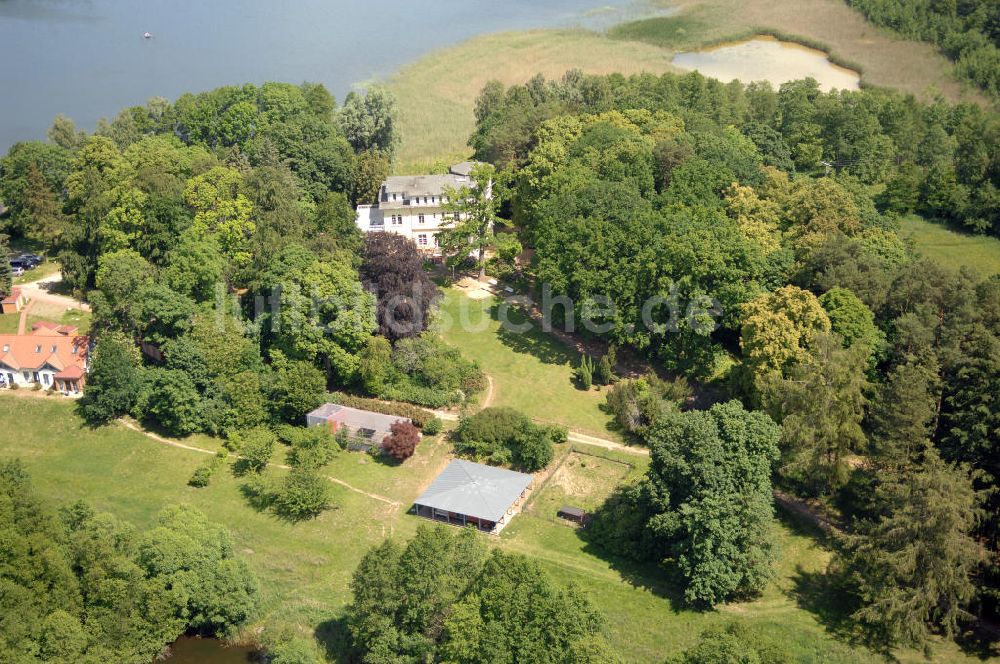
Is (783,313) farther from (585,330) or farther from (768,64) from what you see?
(768,64)

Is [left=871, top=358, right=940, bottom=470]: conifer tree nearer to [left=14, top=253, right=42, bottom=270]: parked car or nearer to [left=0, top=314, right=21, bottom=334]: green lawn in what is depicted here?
[left=0, top=314, right=21, bottom=334]: green lawn

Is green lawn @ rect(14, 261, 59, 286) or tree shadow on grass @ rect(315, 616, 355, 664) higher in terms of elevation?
green lawn @ rect(14, 261, 59, 286)

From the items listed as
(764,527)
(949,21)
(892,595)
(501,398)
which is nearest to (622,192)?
(501,398)

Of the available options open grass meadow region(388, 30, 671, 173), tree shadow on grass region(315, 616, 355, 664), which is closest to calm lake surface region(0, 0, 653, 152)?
open grass meadow region(388, 30, 671, 173)

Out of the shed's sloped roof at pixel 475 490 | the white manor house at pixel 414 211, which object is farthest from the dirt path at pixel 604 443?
the white manor house at pixel 414 211

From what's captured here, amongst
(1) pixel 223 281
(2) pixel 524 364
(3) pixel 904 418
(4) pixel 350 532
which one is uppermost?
(1) pixel 223 281

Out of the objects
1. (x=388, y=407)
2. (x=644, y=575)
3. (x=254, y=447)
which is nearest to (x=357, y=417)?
(x=388, y=407)

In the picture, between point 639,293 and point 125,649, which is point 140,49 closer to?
point 639,293
